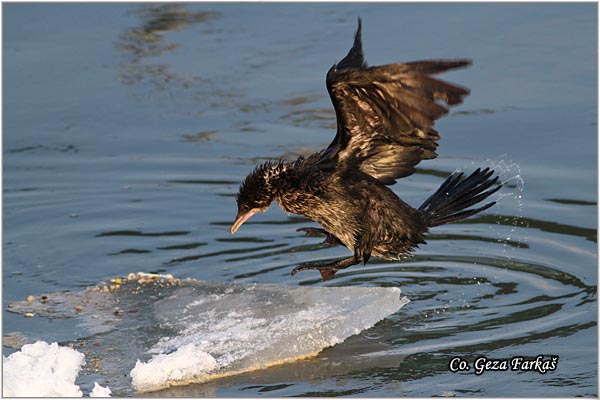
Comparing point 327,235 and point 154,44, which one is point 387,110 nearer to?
point 327,235

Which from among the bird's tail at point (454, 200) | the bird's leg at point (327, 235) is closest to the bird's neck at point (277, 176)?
the bird's leg at point (327, 235)

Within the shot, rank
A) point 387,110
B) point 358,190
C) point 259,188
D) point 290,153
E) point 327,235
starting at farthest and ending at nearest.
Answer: point 290,153, point 327,235, point 259,188, point 358,190, point 387,110

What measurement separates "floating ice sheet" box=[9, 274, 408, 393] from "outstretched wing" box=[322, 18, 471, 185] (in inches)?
31.7

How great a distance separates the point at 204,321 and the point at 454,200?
1682mm

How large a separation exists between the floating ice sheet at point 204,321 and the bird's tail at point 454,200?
55 centimetres

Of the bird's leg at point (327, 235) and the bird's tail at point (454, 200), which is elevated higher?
the bird's tail at point (454, 200)

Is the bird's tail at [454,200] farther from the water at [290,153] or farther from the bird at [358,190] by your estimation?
the water at [290,153]

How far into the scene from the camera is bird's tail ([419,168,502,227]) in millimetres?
6746

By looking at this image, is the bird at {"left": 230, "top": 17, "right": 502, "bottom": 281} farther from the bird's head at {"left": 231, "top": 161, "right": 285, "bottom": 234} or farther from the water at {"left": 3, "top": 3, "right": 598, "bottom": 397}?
the water at {"left": 3, "top": 3, "right": 598, "bottom": 397}

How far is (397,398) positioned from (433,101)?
1.43 meters

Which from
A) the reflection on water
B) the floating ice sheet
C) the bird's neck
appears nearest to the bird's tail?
the floating ice sheet

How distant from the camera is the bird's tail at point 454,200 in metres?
6.75

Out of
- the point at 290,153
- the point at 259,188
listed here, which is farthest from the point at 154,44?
the point at 259,188

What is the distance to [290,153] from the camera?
29.0ft
